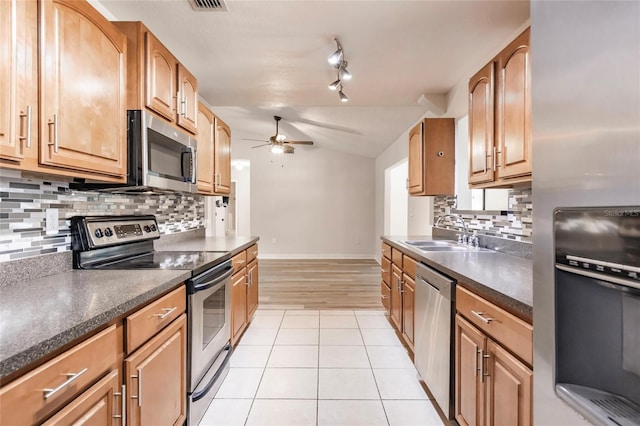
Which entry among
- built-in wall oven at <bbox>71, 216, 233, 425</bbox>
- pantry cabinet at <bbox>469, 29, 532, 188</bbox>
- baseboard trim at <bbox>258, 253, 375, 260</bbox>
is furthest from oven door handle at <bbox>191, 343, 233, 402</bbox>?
baseboard trim at <bbox>258, 253, 375, 260</bbox>

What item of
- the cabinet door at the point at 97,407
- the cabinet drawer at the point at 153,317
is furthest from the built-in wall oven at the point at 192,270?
the cabinet door at the point at 97,407

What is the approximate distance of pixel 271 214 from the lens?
7.40m

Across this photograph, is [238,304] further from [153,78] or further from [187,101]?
[153,78]

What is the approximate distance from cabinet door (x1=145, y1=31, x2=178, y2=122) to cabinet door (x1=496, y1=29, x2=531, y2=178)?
201 centimetres

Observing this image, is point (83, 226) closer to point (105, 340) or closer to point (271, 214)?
point (105, 340)

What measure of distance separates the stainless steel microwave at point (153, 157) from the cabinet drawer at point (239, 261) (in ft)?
2.35

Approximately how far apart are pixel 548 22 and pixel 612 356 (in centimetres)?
80

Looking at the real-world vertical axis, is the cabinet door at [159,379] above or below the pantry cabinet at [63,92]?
below

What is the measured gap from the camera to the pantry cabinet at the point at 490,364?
3.52 feet

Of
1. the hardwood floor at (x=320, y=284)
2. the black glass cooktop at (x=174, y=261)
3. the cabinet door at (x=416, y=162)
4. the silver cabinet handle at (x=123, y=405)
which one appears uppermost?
the cabinet door at (x=416, y=162)

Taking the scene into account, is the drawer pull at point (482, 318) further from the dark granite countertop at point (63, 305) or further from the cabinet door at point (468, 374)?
the dark granite countertop at point (63, 305)

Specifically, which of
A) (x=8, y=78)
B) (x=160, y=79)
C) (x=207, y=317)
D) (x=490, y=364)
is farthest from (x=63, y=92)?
(x=490, y=364)

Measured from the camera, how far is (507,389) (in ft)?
3.78

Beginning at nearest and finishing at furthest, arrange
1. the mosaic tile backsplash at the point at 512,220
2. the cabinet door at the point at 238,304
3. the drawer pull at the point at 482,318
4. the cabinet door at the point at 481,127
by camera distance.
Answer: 1. the drawer pull at the point at 482,318
2. the cabinet door at the point at 481,127
3. the mosaic tile backsplash at the point at 512,220
4. the cabinet door at the point at 238,304
